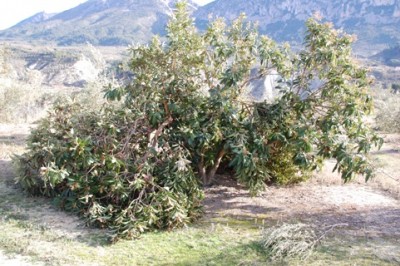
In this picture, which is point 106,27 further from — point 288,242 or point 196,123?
point 288,242

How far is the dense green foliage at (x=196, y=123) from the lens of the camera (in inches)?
277

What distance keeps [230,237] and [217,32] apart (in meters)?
3.70

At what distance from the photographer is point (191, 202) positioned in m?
7.11

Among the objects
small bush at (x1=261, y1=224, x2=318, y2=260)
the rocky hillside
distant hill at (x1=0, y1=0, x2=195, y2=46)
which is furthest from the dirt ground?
distant hill at (x1=0, y1=0, x2=195, y2=46)

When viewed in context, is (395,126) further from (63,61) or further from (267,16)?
(267,16)

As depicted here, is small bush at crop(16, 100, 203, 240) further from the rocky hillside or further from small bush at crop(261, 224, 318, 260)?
the rocky hillside

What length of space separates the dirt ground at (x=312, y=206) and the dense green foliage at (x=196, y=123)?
0.46 metres

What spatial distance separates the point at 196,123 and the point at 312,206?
2675mm

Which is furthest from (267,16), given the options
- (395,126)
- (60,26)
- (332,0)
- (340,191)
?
(340,191)

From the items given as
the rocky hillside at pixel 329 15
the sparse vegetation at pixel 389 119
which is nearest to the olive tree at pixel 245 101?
the sparse vegetation at pixel 389 119

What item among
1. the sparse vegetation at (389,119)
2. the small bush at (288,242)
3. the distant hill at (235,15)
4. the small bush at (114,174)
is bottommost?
the sparse vegetation at (389,119)

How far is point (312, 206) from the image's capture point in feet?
26.1

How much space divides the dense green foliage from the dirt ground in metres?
0.46

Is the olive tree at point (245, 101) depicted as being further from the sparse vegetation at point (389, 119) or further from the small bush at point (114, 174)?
the sparse vegetation at point (389, 119)
